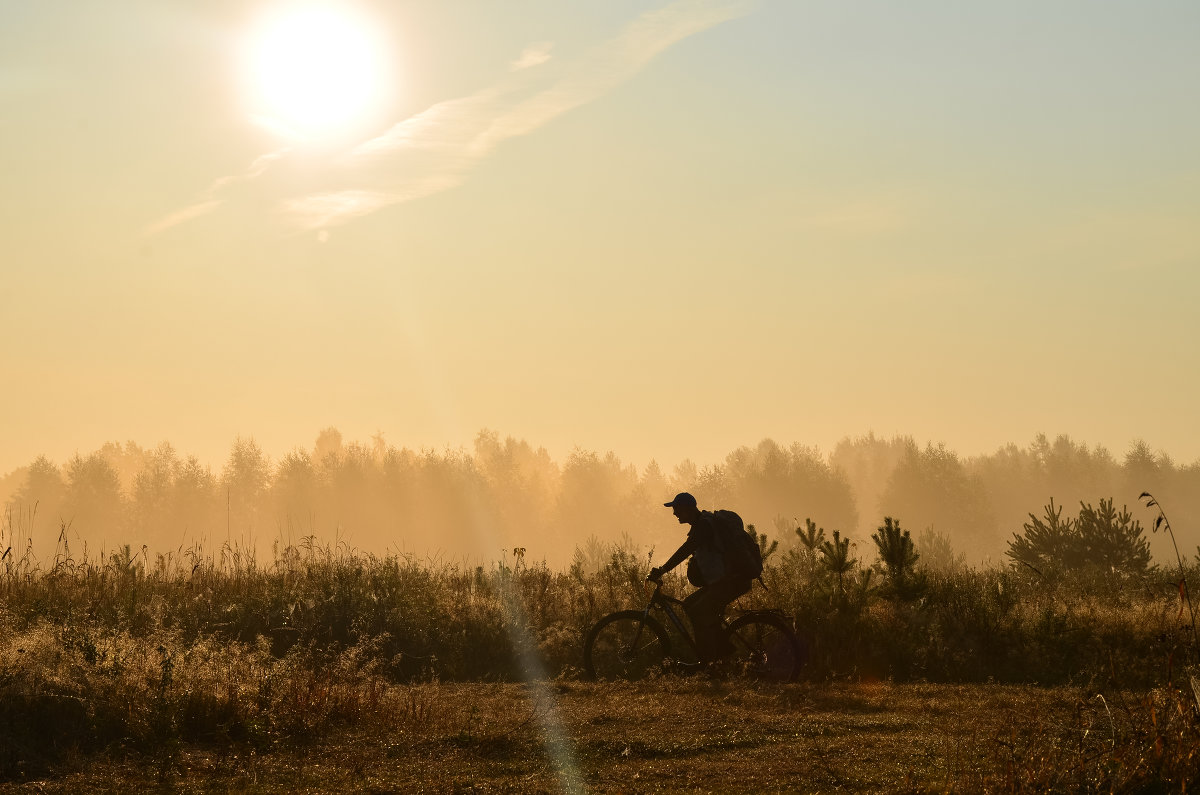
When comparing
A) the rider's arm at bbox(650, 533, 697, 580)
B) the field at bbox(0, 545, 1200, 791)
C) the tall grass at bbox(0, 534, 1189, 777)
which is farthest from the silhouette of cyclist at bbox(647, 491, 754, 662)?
the tall grass at bbox(0, 534, 1189, 777)

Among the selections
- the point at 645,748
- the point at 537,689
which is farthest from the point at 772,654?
Answer: the point at 645,748

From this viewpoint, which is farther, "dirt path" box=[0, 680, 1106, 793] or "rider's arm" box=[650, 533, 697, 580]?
"rider's arm" box=[650, 533, 697, 580]

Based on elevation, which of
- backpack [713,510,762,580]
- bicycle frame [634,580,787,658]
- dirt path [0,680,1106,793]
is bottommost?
dirt path [0,680,1106,793]

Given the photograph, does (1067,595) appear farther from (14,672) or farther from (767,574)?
(14,672)

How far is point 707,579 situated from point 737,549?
52 cm

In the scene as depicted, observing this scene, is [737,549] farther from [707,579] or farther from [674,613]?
[674,613]

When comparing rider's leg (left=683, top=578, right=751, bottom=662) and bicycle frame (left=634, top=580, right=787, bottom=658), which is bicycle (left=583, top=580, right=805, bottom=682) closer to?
bicycle frame (left=634, top=580, right=787, bottom=658)

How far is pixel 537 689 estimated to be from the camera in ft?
A: 40.1

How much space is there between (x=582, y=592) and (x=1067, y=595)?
783 centimetres

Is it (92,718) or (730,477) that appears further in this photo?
(730,477)

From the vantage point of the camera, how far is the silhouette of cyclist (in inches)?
480

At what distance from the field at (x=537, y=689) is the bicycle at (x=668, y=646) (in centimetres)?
41

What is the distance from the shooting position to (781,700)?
10.9 meters

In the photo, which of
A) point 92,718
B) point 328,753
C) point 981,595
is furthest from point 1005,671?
point 92,718
